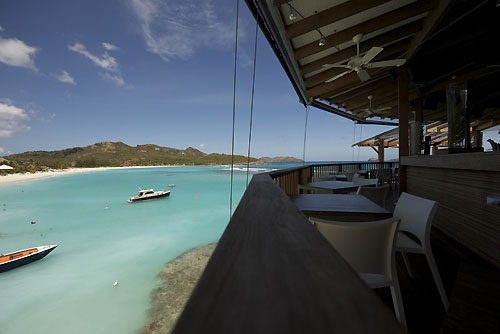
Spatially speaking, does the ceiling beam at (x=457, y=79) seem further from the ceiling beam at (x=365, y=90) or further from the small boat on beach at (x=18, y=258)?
the small boat on beach at (x=18, y=258)

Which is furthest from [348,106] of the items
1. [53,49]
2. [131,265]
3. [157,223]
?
[53,49]

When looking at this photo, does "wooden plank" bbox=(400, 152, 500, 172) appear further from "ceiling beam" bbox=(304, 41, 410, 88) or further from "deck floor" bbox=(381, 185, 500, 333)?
"ceiling beam" bbox=(304, 41, 410, 88)

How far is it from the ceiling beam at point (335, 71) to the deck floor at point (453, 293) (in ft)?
13.7

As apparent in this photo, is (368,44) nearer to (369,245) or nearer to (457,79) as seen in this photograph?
(457,79)

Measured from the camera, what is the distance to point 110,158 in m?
68.8

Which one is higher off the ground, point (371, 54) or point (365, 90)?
point (365, 90)

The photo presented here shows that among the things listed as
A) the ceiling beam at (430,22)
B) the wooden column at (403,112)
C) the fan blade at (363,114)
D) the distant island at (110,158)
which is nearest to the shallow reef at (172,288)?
the wooden column at (403,112)

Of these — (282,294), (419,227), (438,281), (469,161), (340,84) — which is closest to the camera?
(282,294)

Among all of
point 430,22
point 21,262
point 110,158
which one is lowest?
point 21,262

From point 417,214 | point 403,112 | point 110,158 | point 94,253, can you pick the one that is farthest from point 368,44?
point 110,158

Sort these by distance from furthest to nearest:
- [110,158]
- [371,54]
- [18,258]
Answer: [110,158] < [18,258] < [371,54]

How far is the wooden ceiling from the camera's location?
343cm

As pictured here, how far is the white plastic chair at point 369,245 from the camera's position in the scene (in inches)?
39.5

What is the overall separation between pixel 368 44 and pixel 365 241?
523 centimetres
